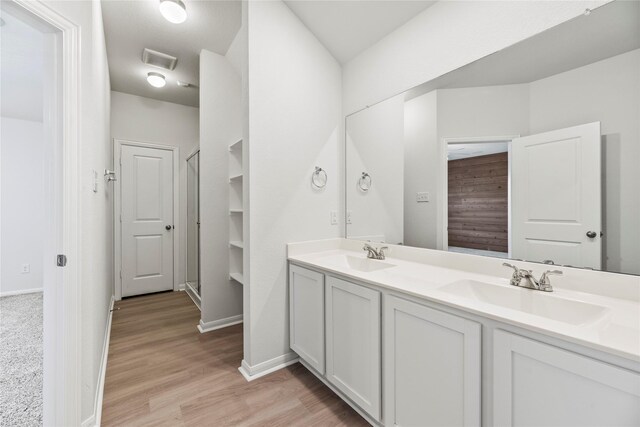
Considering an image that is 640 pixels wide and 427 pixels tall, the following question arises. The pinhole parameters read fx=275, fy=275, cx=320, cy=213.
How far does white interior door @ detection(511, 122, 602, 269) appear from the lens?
116 cm

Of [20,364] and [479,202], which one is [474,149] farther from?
[20,364]

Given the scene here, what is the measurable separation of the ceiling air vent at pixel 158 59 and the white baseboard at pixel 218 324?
2710 millimetres

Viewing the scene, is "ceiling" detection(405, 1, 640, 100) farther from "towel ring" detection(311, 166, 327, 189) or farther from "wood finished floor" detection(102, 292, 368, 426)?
"wood finished floor" detection(102, 292, 368, 426)

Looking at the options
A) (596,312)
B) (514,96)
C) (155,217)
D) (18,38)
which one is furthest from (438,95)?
(155,217)

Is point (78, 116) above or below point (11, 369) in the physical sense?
above

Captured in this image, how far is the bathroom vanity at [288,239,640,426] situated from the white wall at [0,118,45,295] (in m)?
4.50

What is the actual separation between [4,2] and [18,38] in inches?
71.4

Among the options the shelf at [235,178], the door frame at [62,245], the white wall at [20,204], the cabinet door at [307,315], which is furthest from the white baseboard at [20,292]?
Result: the cabinet door at [307,315]

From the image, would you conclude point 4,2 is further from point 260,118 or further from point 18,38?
point 18,38

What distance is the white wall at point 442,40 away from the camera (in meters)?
1.28

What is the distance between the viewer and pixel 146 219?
12.5ft

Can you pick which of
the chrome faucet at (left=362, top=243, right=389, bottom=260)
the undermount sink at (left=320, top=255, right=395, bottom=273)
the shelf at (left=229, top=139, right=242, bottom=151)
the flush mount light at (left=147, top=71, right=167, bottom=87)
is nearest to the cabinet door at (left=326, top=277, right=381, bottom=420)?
the undermount sink at (left=320, top=255, right=395, bottom=273)

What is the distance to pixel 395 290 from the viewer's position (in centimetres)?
A: 128

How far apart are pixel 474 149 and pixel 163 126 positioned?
4.00 meters
